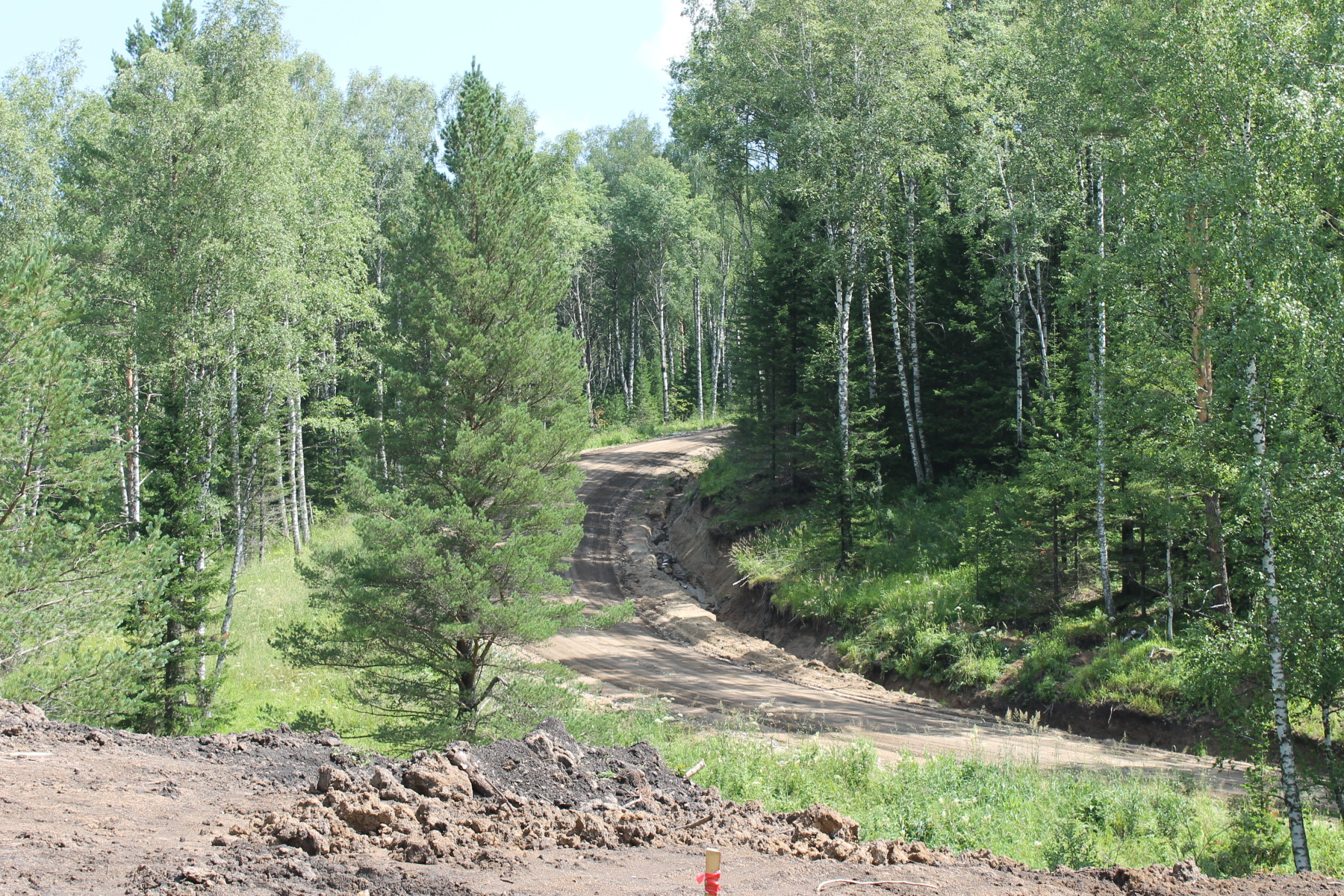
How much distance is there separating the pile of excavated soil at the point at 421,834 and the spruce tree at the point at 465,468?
393 centimetres

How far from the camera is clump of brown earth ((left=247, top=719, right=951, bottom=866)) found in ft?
22.1

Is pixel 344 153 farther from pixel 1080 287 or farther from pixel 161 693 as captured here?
pixel 1080 287

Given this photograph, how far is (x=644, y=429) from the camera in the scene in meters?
51.2

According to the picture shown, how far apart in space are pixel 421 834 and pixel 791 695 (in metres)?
12.6

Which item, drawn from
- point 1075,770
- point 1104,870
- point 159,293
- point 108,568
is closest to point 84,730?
point 108,568

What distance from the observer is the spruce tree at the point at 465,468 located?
13.3 meters

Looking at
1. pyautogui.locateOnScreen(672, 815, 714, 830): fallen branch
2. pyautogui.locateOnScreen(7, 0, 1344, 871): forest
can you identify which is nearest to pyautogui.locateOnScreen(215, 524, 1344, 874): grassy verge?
pyautogui.locateOnScreen(7, 0, 1344, 871): forest

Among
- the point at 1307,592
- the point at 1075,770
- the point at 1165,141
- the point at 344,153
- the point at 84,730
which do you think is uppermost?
the point at 344,153

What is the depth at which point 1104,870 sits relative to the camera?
7137mm

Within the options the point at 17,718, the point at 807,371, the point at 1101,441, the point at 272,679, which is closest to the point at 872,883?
the point at 17,718

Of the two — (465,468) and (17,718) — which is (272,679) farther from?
(17,718)

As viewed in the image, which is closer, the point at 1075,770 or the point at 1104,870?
the point at 1104,870

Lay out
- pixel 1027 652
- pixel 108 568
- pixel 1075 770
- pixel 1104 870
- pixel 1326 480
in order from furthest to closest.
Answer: pixel 1027 652
pixel 1075 770
pixel 108 568
pixel 1326 480
pixel 1104 870

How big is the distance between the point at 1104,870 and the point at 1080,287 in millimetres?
11614
